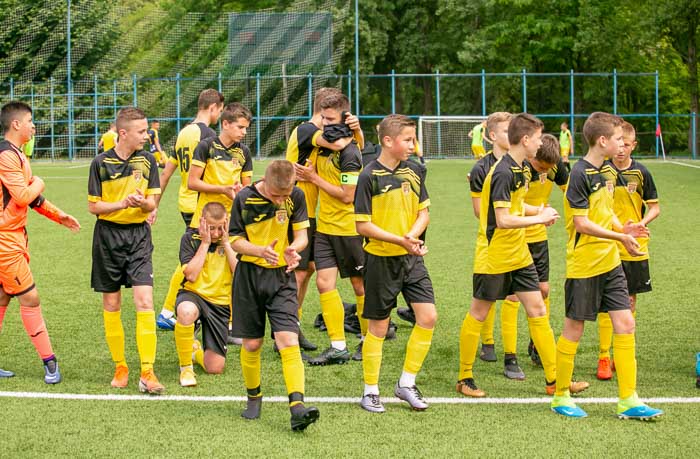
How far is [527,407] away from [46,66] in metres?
38.5

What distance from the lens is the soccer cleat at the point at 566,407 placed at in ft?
19.4

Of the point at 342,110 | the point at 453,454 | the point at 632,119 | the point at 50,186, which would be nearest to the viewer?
the point at 453,454

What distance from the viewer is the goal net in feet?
121

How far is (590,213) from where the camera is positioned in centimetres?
609

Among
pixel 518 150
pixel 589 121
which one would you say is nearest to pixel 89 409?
pixel 518 150

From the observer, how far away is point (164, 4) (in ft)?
161

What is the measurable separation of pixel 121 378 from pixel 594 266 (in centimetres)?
351

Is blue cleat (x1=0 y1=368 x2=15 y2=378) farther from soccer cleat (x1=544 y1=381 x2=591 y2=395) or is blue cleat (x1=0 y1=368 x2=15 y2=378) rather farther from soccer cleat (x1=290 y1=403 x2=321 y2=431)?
soccer cleat (x1=544 y1=381 x2=591 y2=395)

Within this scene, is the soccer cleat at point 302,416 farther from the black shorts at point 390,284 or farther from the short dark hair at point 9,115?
the short dark hair at point 9,115

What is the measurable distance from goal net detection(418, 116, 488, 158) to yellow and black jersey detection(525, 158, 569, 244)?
97.4 feet

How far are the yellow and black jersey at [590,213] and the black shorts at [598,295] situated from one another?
0.05m

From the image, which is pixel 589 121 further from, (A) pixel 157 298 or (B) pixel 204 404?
(A) pixel 157 298

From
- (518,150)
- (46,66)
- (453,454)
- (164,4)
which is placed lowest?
(453,454)

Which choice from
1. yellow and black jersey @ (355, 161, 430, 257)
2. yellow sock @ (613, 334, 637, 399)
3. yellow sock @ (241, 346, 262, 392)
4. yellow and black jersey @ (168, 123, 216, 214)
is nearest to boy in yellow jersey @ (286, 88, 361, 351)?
yellow and black jersey @ (168, 123, 216, 214)
